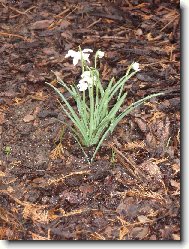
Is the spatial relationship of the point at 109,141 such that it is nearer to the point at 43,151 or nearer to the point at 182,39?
the point at 43,151

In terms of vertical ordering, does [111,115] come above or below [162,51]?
below

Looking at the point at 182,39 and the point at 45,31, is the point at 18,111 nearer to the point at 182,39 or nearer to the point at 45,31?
the point at 45,31

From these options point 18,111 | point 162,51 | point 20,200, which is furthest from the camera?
point 162,51

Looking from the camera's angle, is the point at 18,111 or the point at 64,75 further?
the point at 64,75

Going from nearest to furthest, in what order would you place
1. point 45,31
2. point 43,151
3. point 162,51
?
point 43,151 < point 162,51 < point 45,31

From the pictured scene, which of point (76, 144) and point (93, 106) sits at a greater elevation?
point (93, 106)

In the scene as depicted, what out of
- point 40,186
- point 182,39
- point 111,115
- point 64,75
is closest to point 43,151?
point 40,186

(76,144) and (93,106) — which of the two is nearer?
(93,106)

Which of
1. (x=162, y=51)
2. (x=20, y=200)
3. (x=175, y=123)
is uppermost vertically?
(x=162, y=51)
